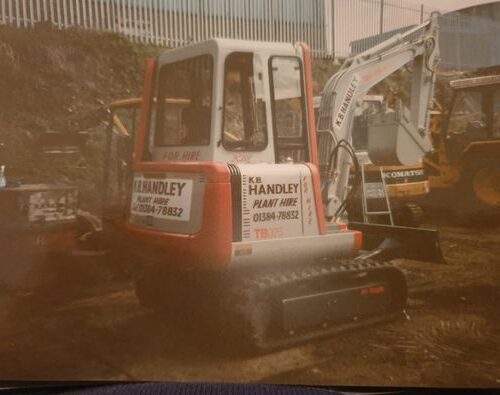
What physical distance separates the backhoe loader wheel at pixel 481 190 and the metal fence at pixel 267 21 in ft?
1.06

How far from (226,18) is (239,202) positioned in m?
0.44

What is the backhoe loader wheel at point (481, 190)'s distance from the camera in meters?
1.58

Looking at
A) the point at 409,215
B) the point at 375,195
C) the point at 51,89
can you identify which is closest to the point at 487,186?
the point at 409,215

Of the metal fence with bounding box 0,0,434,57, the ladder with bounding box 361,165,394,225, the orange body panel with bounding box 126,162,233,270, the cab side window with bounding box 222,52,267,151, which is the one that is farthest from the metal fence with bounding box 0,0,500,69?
the ladder with bounding box 361,165,394,225

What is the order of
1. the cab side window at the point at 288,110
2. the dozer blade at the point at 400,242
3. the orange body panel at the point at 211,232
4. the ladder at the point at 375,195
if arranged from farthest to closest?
the ladder at the point at 375,195 → the dozer blade at the point at 400,242 → the cab side window at the point at 288,110 → the orange body panel at the point at 211,232

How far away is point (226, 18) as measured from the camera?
4.47 feet

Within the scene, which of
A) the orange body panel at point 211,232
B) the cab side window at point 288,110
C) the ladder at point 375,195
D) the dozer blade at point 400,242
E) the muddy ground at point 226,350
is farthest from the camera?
the ladder at point 375,195

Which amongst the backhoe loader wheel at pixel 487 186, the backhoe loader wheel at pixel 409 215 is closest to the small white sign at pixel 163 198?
the backhoe loader wheel at pixel 409 215

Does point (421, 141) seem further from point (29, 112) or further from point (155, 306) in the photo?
point (29, 112)

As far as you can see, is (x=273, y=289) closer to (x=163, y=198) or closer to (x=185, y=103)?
(x=163, y=198)

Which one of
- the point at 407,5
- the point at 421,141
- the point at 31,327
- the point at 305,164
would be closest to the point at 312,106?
the point at 305,164

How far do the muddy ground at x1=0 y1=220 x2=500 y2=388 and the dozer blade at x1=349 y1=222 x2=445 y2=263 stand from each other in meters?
0.11

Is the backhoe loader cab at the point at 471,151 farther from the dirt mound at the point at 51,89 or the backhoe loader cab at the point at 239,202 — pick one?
the dirt mound at the point at 51,89

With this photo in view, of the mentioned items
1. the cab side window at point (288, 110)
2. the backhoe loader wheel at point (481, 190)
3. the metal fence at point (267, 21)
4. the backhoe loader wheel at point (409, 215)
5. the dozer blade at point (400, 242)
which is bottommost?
the dozer blade at point (400, 242)
